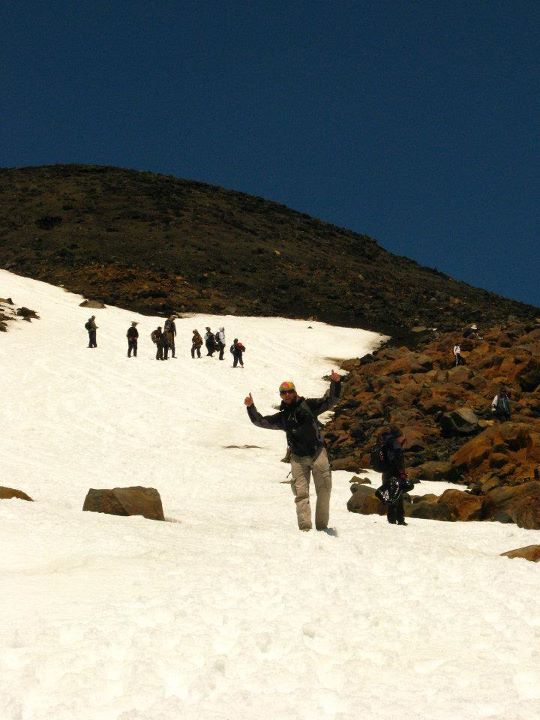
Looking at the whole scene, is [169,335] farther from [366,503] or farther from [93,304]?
[366,503]

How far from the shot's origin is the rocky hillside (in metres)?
51.6

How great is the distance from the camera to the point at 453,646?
554cm

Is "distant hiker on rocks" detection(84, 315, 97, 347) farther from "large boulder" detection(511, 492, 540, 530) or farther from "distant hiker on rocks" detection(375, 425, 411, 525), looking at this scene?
"large boulder" detection(511, 492, 540, 530)

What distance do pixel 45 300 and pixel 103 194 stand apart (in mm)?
40655

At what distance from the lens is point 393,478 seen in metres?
12.0

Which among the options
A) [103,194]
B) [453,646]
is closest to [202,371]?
[453,646]

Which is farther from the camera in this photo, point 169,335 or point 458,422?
point 169,335

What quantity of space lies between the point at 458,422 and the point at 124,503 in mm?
11628

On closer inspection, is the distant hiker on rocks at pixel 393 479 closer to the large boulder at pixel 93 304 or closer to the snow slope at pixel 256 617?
the snow slope at pixel 256 617

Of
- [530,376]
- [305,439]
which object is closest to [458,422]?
[530,376]

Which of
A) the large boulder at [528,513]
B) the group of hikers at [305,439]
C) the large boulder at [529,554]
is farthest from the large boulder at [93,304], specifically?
the large boulder at [529,554]

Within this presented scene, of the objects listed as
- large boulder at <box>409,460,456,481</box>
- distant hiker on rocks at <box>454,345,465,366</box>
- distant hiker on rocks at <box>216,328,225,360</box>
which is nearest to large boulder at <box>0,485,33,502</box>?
large boulder at <box>409,460,456,481</box>

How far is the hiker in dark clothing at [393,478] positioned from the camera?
11.8 metres

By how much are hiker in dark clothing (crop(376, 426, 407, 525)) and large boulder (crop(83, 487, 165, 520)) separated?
3.43 m
